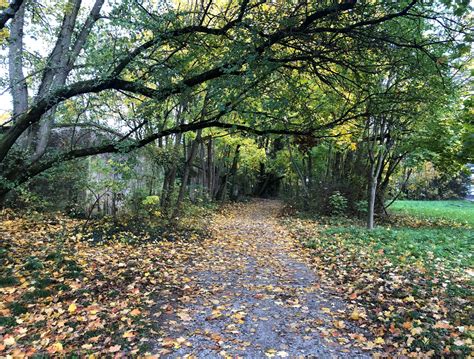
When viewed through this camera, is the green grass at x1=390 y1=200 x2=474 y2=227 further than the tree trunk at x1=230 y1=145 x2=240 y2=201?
No

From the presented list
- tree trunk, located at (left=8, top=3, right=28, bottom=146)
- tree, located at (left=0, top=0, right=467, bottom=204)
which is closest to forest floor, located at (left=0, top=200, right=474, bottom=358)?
tree, located at (left=0, top=0, right=467, bottom=204)

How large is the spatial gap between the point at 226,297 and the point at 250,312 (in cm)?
69

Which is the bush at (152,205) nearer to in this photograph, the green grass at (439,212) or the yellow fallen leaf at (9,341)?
the yellow fallen leaf at (9,341)

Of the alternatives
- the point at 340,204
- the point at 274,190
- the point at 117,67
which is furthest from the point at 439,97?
the point at 274,190

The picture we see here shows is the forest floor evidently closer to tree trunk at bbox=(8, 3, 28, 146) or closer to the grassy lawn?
the grassy lawn

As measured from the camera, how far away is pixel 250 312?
15.9ft

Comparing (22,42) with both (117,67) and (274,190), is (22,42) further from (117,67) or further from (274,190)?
(274,190)

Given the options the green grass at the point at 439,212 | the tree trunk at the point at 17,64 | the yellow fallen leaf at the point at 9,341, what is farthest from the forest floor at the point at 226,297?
the green grass at the point at 439,212

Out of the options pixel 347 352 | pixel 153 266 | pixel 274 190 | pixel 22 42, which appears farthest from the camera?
pixel 274 190

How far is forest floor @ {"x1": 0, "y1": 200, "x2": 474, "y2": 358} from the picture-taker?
3861 mm

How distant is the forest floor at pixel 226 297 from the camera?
152 inches

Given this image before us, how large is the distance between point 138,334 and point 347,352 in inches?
96.9

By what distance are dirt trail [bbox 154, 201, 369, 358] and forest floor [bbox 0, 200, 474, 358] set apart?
22mm

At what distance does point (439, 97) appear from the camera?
272 inches
